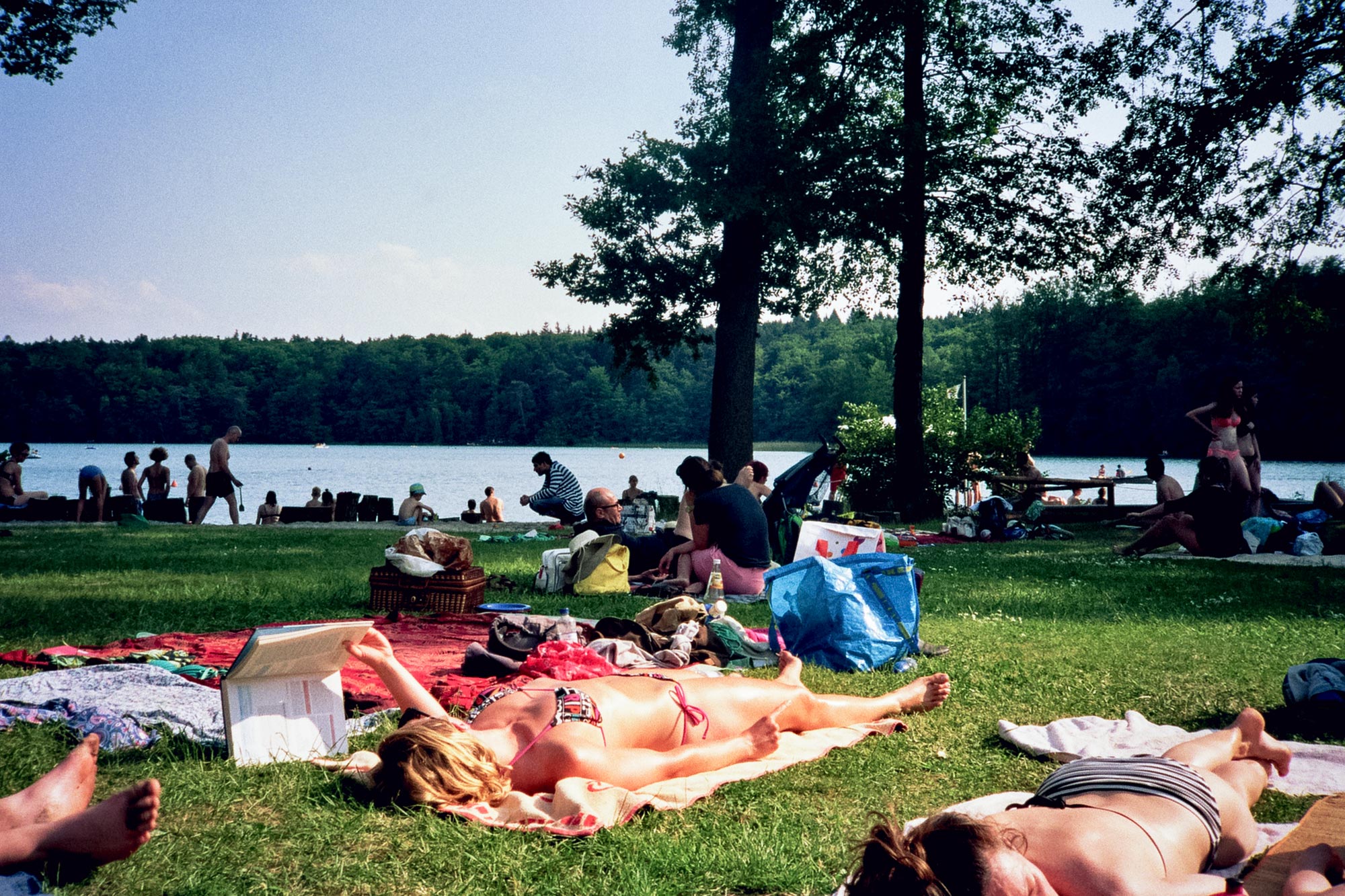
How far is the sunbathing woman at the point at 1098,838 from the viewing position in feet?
6.46

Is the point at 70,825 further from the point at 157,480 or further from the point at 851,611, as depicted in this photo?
the point at 157,480

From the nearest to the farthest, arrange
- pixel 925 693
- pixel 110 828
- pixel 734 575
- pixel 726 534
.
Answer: pixel 110 828, pixel 925 693, pixel 726 534, pixel 734 575

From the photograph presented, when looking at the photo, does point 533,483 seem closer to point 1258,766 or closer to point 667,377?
point 667,377

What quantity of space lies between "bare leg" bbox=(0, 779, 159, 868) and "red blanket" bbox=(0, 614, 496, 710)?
1.84 m

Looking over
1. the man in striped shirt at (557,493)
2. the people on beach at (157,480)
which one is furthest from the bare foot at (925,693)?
the people on beach at (157,480)

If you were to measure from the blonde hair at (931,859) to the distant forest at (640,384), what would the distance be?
39955 millimetres

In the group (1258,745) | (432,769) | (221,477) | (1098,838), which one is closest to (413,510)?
(221,477)

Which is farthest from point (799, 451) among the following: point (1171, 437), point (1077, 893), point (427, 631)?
point (1077, 893)

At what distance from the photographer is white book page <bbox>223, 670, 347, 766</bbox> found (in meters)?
3.45

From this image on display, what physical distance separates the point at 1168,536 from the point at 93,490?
1609 centimetres

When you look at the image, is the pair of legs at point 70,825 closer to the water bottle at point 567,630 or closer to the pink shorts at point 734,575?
the water bottle at point 567,630

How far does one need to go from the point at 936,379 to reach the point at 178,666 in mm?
56433

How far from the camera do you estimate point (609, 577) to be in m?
8.02

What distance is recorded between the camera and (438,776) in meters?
2.99
